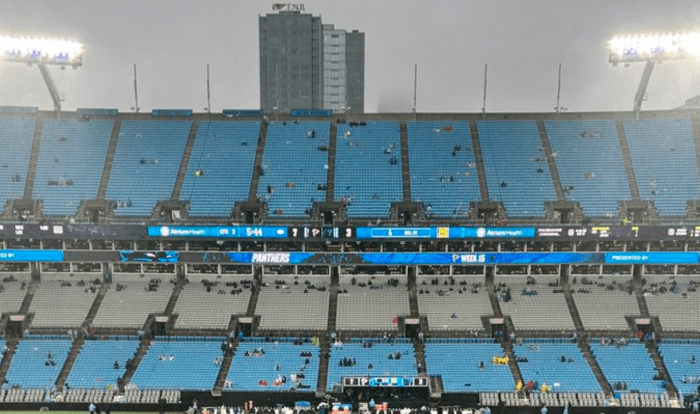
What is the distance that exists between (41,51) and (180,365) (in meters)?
33.6

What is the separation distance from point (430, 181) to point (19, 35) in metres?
40.6

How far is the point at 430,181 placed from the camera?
60.1 meters

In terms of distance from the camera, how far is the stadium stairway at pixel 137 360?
1871 inches

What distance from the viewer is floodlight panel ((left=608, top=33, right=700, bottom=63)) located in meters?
60.2

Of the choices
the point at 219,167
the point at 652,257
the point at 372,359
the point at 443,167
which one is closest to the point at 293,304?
the point at 372,359

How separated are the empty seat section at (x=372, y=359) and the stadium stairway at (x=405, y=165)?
14.0 metres

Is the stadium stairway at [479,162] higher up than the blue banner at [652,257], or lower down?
higher up

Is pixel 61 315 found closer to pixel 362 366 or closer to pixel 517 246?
pixel 362 366

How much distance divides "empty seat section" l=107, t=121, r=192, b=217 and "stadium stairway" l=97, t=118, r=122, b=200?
1.17 feet

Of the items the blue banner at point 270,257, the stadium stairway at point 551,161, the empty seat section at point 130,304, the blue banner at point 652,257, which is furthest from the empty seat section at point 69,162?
the blue banner at point 652,257

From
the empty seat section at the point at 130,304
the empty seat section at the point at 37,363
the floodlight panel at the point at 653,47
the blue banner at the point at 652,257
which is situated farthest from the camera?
the floodlight panel at the point at 653,47

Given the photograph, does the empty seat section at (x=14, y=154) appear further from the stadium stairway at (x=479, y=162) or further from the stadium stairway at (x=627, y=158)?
the stadium stairway at (x=627, y=158)

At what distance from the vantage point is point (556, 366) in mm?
48281

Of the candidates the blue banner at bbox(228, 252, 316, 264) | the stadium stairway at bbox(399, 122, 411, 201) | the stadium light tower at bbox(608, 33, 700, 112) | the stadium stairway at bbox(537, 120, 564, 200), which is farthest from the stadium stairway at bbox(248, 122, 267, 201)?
the stadium light tower at bbox(608, 33, 700, 112)
